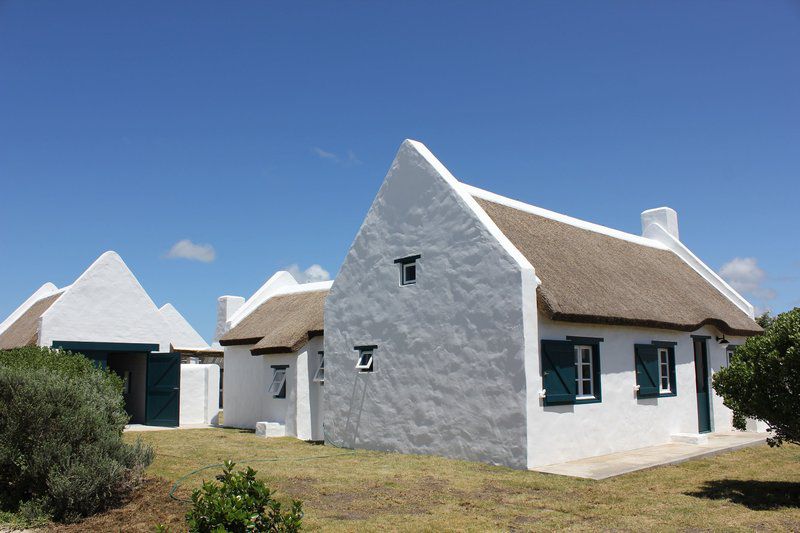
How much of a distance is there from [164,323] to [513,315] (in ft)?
50.1

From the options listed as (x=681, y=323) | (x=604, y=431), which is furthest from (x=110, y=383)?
(x=681, y=323)

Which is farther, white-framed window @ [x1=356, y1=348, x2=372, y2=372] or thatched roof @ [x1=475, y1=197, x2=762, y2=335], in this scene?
white-framed window @ [x1=356, y1=348, x2=372, y2=372]

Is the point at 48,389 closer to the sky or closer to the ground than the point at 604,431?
closer to the sky

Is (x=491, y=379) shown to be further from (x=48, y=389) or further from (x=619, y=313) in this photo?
(x=48, y=389)

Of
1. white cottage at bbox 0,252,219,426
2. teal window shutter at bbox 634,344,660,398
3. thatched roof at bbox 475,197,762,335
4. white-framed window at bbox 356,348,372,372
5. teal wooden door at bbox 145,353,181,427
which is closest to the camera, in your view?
thatched roof at bbox 475,197,762,335

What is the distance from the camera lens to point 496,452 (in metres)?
11.9

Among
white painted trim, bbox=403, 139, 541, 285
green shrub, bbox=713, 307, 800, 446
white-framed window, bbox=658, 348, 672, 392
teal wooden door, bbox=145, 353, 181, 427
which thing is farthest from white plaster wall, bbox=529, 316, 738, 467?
teal wooden door, bbox=145, 353, 181, 427

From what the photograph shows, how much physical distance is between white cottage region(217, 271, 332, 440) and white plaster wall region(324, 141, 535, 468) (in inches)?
61.5

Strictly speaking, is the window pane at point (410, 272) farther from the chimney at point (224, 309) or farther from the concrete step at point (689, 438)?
the chimney at point (224, 309)

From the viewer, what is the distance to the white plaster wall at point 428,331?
1198 cm

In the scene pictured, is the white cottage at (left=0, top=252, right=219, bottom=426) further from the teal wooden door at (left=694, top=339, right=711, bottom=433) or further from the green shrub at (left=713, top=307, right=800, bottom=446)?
the green shrub at (left=713, top=307, right=800, bottom=446)

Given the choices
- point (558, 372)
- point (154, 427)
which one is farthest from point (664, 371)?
point (154, 427)

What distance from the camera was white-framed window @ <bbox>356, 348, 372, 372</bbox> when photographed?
14950 millimetres

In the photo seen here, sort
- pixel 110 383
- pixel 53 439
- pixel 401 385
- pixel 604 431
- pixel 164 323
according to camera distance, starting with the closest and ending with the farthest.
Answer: pixel 53 439 → pixel 110 383 → pixel 604 431 → pixel 401 385 → pixel 164 323
